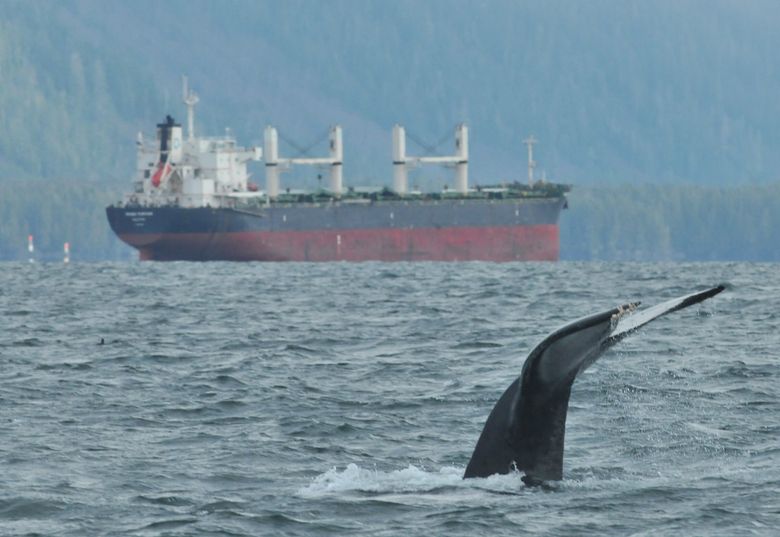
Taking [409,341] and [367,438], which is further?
[409,341]

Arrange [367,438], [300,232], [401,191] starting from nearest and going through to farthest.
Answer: [367,438] < [300,232] < [401,191]

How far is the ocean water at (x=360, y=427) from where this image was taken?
13547 millimetres

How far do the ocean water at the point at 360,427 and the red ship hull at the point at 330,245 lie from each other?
62.5 m

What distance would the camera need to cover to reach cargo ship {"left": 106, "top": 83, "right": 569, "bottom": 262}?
327 feet

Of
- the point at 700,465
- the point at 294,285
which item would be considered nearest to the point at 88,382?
the point at 700,465

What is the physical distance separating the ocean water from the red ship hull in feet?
205

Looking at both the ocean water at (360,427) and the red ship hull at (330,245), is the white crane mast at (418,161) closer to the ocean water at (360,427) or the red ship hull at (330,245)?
the red ship hull at (330,245)

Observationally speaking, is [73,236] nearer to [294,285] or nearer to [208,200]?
[208,200]

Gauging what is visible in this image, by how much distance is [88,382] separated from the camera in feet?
75.9

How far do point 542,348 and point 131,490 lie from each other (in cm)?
487

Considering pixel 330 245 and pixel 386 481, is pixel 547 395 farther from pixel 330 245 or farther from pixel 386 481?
pixel 330 245

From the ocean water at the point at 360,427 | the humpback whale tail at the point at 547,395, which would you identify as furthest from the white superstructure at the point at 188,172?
the humpback whale tail at the point at 547,395

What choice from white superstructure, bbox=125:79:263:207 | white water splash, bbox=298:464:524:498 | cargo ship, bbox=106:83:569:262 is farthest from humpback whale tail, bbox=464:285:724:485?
white superstructure, bbox=125:79:263:207

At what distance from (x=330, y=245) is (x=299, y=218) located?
253cm
